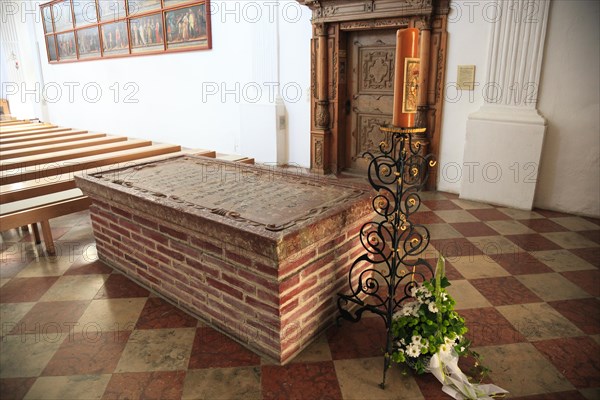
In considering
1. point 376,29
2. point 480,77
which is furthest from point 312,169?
point 480,77

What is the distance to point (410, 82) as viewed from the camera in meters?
1.75

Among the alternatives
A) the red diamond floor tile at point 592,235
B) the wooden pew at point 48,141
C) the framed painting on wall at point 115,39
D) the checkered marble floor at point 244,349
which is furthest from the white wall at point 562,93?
the framed painting on wall at point 115,39

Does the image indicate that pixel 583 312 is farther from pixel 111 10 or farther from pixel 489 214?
pixel 111 10

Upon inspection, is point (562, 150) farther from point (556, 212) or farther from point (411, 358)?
point (411, 358)

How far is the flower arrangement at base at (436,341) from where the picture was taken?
1.85 m

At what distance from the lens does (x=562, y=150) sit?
426 centimetres

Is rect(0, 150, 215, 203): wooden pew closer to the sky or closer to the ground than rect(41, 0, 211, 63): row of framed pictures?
closer to the ground

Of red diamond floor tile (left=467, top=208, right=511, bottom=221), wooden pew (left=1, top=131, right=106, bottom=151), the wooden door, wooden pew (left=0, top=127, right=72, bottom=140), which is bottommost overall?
red diamond floor tile (left=467, top=208, right=511, bottom=221)

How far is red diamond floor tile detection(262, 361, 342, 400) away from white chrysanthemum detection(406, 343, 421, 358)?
0.37 m

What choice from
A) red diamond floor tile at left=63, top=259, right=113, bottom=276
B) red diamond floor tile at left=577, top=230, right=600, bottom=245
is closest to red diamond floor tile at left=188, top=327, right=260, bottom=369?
red diamond floor tile at left=63, top=259, right=113, bottom=276

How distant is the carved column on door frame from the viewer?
221 inches

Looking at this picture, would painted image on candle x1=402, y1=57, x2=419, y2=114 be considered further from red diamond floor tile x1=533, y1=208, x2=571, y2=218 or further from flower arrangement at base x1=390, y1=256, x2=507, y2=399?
red diamond floor tile x1=533, y1=208, x2=571, y2=218

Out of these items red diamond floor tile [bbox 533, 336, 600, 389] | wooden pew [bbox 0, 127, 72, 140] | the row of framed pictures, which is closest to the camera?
red diamond floor tile [bbox 533, 336, 600, 389]

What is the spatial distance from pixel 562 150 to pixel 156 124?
718cm
